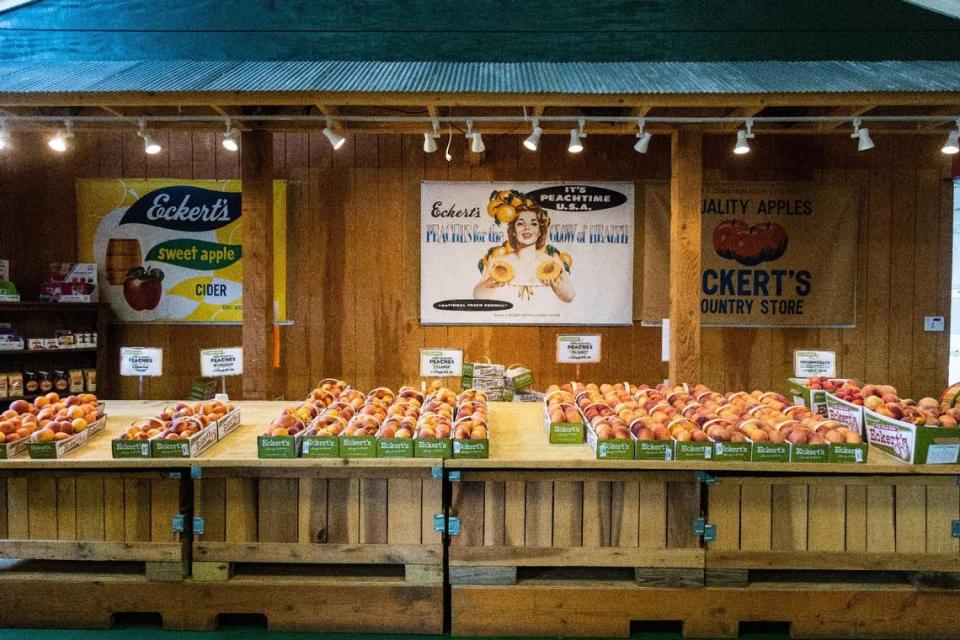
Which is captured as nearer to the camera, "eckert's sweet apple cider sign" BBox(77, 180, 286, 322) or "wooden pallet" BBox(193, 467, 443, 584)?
"wooden pallet" BBox(193, 467, 443, 584)

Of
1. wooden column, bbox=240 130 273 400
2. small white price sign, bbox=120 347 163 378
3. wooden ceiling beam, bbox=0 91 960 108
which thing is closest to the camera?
wooden ceiling beam, bbox=0 91 960 108

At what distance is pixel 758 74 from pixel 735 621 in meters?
3.94

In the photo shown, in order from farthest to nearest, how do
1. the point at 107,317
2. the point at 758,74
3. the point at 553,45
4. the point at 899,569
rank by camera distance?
the point at 107,317 < the point at 553,45 < the point at 758,74 < the point at 899,569

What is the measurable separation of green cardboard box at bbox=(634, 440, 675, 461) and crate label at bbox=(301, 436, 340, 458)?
155 centimetres

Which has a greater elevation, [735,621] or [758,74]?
[758,74]

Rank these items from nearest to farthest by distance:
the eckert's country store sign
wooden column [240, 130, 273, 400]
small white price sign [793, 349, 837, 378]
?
small white price sign [793, 349, 837, 378] < wooden column [240, 130, 273, 400] < the eckert's country store sign

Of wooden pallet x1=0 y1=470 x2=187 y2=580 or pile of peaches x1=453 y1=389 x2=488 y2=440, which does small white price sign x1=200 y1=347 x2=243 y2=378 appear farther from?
pile of peaches x1=453 y1=389 x2=488 y2=440

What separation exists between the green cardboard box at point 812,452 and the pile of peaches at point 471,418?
62.6 inches

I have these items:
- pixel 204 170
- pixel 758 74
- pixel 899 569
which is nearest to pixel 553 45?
pixel 758 74

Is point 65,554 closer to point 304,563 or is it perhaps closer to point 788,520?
point 304,563

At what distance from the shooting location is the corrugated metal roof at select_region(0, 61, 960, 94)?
161 inches

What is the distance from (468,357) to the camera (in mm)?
6203

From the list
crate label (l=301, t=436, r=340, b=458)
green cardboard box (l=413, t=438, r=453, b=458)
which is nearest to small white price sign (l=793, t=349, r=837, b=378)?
green cardboard box (l=413, t=438, r=453, b=458)

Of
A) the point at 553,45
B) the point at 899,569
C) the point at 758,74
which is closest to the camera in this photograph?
the point at 899,569
